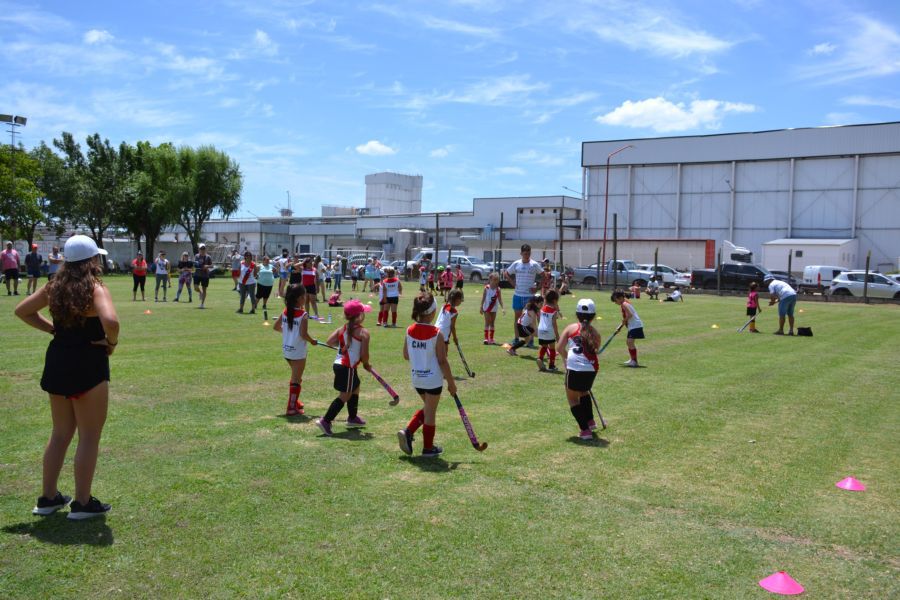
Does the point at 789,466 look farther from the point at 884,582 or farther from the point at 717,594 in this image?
the point at 717,594

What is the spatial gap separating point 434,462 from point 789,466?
3525 mm

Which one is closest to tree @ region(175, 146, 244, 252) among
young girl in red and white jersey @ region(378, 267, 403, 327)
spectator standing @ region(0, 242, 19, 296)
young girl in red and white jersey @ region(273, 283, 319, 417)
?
spectator standing @ region(0, 242, 19, 296)

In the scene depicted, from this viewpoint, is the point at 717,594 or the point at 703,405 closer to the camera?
the point at 717,594

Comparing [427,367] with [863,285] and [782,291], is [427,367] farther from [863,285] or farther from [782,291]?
[863,285]

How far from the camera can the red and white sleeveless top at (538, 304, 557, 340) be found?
12.9 m

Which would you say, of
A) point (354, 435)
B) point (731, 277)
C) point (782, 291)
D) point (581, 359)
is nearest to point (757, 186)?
point (731, 277)

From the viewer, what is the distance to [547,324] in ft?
42.5

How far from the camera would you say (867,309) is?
106 ft

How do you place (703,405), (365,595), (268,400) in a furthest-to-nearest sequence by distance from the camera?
(703,405)
(268,400)
(365,595)

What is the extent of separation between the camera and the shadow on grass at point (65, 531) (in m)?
4.79

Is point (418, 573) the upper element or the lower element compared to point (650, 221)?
lower

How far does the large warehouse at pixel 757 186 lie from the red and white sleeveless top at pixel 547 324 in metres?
52.3

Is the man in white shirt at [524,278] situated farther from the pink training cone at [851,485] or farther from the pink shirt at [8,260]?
the pink shirt at [8,260]

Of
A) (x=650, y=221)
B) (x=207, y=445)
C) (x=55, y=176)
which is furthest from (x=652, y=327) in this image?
(x=55, y=176)
